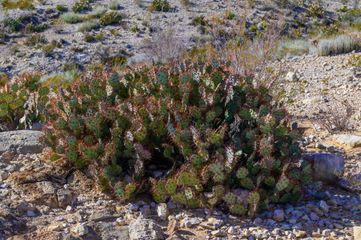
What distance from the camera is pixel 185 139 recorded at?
14.0ft

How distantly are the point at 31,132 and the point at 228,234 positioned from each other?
2374mm

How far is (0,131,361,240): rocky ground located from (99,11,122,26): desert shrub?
2031cm


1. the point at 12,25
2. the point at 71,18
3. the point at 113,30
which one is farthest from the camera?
the point at 71,18

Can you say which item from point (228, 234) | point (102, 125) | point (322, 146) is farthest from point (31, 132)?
point (322, 146)

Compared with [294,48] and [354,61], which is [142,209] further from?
[294,48]

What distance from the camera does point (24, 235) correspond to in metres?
3.76

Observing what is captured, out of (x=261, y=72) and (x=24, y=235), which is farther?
(x=261, y=72)

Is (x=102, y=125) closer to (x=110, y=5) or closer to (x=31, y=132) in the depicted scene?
(x=31, y=132)

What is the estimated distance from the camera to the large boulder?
4.72m

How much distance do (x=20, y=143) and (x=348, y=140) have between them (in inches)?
125

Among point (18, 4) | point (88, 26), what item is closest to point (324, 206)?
point (88, 26)

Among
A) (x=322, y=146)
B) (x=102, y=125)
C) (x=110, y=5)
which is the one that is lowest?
(x=110, y=5)

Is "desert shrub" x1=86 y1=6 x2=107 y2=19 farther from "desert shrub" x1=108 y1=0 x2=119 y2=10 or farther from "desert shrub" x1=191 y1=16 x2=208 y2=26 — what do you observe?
"desert shrub" x1=191 y1=16 x2=208 y2=26

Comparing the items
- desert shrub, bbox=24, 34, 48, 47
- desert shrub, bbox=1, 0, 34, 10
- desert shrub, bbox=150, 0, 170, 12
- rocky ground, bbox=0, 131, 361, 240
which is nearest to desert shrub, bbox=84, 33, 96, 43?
desert shrub, bbox=24, 34, 48, 47
